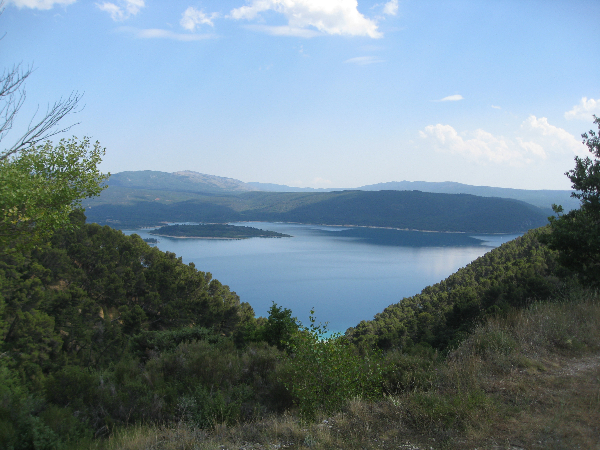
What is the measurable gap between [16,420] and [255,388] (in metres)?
3.45

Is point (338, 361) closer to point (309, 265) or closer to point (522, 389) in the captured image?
point (522, 389)

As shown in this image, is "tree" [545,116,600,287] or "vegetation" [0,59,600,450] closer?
"vegetation" [0,59,600,450]

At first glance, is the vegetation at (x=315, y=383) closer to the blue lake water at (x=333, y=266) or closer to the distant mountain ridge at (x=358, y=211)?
the blue lake water at (x=333, y=266)

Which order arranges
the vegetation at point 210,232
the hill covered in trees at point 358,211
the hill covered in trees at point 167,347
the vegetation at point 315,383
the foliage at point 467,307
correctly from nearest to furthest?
1. the vegetation at point 315,383
2. the hill covered in trees at point 167,347
3. the foliage at point 467,307
4. the vegetation at point 210,232
5. the hill covered in trees at point 358,211

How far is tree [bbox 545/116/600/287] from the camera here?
26.8ft

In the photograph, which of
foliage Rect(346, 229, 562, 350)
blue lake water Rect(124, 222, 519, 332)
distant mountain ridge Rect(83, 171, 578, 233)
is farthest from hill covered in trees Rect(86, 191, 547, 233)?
foliage Rect(346, 229, 562, 350)

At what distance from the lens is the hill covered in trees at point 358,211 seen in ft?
416

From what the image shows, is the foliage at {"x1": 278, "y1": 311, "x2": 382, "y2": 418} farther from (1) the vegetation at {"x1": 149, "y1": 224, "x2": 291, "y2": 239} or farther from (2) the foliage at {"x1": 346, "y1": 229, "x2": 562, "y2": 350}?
(1) the vegetation at {"x1": 149, "y1": 224, "x2": 291, "y2": 239}

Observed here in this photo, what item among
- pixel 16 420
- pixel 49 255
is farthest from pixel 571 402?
pixel 49 255

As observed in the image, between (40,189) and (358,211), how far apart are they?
158 metres

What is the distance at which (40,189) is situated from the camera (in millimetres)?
7062

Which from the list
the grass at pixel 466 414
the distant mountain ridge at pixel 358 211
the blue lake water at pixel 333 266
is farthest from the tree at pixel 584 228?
the distant mountain ridge at pixel 358 211

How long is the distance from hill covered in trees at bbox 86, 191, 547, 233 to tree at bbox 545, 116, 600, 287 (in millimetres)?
118895

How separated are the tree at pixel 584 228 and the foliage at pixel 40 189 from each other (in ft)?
35.2
